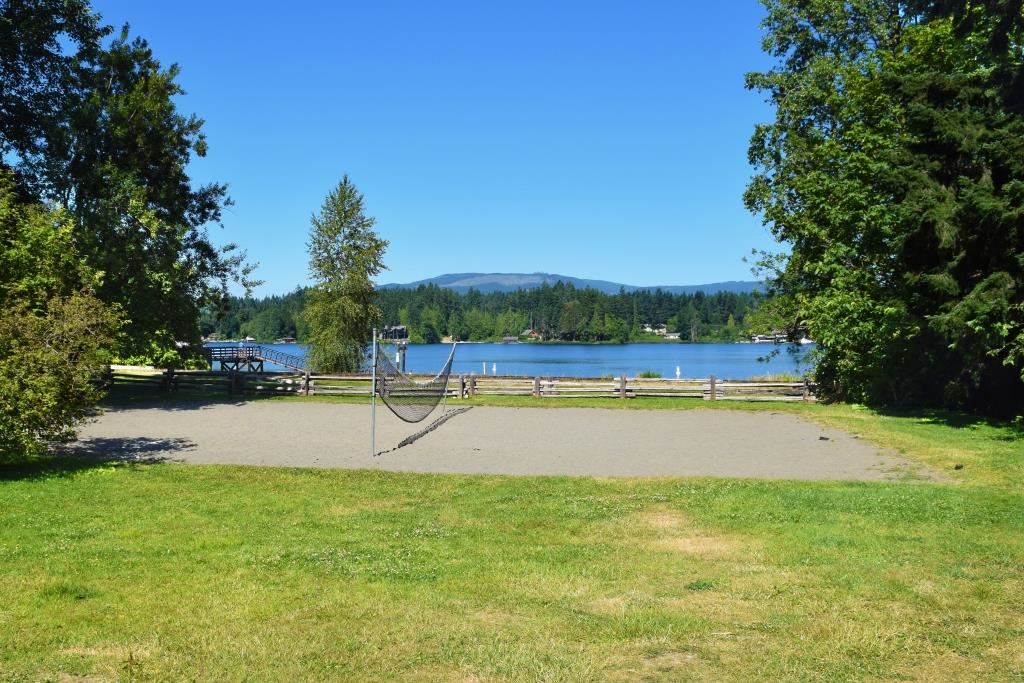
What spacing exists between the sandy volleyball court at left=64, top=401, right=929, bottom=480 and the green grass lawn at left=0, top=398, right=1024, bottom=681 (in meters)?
2.43

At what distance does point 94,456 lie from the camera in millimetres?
16906

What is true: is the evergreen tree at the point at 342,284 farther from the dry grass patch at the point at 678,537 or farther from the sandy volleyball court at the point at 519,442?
the dry grass patch at the point at 678,537

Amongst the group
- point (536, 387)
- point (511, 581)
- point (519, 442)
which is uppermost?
point (536, 387)

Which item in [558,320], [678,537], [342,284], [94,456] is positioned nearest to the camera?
[678,537]

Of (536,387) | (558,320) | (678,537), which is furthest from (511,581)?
(558,320)

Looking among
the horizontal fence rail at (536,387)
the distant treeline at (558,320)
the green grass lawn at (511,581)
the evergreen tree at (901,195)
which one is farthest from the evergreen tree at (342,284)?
the distant treeline at (558,320)

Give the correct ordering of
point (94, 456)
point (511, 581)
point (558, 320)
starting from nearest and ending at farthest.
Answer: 1. point (511, 581)
2. point (94, 456)
3. point (558, 320)

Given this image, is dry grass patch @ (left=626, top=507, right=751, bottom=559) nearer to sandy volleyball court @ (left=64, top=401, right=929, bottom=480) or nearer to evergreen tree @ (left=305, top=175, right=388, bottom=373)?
sandy volleyball court @ (left=64, top=401, right=929, bottom=480)

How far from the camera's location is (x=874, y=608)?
7.10 meters

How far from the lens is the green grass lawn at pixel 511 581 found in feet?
19.5

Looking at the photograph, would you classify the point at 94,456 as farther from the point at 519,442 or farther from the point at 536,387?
the point at 536,387

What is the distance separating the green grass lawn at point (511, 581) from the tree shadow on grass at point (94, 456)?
52.1 inches

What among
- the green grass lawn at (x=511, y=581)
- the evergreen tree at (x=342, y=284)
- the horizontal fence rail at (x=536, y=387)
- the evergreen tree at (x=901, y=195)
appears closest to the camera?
the green grass lawn at (x=511, y=581)

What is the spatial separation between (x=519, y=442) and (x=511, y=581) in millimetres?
12111
